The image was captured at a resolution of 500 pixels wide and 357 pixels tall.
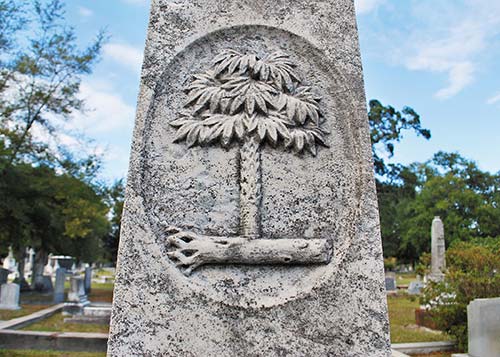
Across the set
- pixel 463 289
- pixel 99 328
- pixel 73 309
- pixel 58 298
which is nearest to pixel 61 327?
pixel 99 328

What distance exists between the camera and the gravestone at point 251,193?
6.86 feet

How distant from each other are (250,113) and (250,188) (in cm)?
42

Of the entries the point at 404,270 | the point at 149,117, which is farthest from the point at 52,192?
the point at 404,270

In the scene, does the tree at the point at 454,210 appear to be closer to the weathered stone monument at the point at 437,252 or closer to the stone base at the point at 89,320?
the weathered stone monument at the point at 437,252

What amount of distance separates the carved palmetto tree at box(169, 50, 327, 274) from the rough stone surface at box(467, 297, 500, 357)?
6.16m

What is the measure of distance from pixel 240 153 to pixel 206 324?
2.97ft

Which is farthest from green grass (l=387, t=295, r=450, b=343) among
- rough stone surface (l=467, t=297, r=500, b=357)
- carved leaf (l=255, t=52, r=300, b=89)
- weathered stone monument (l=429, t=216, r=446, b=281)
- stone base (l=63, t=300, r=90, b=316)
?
stone base (l=63, t=300, r=90, b=316)

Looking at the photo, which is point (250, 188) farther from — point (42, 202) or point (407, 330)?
point (42, 202)

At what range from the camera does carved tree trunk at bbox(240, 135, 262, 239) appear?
228 cm

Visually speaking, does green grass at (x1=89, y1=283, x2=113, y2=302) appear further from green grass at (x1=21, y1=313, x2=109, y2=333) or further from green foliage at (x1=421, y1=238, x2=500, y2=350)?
green foliage at (x1=421, y1=238, x2=500, y2=350)

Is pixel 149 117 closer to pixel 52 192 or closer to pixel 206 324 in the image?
pixel 206 324

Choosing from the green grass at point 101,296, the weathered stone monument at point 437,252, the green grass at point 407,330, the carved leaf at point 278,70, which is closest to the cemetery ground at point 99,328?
the green grass at point 407,330

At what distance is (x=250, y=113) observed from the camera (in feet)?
7.92

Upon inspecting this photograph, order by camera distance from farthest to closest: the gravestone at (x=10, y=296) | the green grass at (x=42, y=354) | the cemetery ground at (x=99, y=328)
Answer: the gravestone at (x=10, y=296), the cemetery ground at (x=99, y=328), the green grass at (x=42, y=354)
